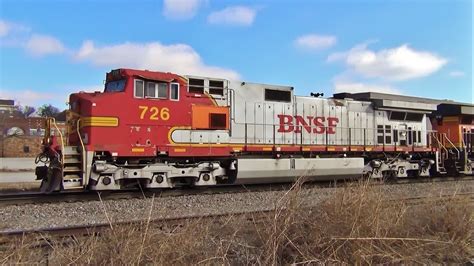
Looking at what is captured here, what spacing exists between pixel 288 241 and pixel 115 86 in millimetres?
9005

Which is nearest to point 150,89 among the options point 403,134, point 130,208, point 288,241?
point 130,208

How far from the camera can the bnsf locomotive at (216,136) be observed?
40.1 feet

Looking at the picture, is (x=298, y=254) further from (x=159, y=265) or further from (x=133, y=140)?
(x=133, y=140)

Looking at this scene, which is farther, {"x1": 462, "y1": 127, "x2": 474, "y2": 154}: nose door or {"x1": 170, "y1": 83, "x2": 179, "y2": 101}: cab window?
{"x1": 462, "y1": 127, "x2": 474, "y2": 154}: nose door

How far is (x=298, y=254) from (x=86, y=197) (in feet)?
26.3

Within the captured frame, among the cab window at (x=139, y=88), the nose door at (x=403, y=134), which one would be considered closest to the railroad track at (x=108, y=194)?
the cab window at (x=139, y=88)

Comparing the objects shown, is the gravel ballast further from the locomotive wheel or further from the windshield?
the windshield

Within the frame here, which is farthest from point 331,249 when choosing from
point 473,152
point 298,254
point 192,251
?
point 473,152

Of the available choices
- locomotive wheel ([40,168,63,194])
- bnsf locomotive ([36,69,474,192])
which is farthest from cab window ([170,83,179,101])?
locomotive wheel ([40,168,63,194])

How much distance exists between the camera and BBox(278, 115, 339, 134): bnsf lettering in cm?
1572

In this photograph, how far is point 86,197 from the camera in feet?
39.6

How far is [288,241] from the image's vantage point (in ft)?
18.2

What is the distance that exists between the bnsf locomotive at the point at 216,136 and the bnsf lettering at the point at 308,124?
35mm

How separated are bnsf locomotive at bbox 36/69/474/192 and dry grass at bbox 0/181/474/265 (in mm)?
6153
